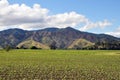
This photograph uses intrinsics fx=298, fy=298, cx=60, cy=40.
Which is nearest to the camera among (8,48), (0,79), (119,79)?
(0,79)

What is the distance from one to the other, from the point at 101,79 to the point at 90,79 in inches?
56.6

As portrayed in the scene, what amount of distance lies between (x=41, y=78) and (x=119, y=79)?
8.33 meters

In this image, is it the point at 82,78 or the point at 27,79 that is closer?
the point at 27,79

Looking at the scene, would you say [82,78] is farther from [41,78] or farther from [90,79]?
[41,78]

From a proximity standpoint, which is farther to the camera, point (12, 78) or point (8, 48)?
point (8, 48)

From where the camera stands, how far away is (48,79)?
31000 millimetres

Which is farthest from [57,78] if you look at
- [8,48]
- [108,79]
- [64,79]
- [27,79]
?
[8,48]

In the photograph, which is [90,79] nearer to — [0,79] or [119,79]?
[119,79]

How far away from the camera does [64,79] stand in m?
31.3

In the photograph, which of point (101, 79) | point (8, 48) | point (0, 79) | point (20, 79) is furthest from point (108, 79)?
point (8, 48)

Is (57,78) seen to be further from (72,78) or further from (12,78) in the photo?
(12,78)

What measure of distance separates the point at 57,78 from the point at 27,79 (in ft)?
11.3

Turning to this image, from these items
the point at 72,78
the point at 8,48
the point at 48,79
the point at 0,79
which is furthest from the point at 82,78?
the point at 8,48

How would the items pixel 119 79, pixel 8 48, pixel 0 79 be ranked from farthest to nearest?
1. pixel 8 48
2. pixel 119 79
3. pixel 0 79
